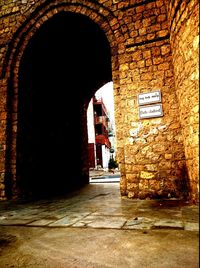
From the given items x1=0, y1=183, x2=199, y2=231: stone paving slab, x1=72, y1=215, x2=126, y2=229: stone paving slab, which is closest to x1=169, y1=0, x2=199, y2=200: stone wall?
x1=0, y1=183, x2=199, y2=231: stone paving slab

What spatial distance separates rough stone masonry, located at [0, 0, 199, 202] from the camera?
11.6 feet

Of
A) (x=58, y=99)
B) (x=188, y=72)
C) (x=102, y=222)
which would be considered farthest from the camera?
(x=58, y=99)

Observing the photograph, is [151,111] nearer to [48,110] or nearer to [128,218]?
[128,218]

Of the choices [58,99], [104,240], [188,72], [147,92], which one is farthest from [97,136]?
[104,240]

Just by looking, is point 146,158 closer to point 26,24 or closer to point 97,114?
point 26,24

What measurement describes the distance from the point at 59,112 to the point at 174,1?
5446 mm

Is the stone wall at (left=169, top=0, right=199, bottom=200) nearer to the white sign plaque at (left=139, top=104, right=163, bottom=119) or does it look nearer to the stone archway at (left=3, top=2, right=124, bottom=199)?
the white sign plaque at (left=139, top=104, right=163, bottom=119)

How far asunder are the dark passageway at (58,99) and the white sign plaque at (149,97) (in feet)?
9.64

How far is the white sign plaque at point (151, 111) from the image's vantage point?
14.0 ft

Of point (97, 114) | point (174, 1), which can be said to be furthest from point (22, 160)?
point (97, 114)

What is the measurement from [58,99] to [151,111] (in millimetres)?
4655

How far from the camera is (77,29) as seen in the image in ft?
20.3

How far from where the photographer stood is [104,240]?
6.55ft

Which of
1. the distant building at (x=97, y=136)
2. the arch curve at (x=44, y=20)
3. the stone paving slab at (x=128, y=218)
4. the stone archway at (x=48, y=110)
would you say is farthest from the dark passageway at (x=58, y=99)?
the distant building at (x=97, y=136)
